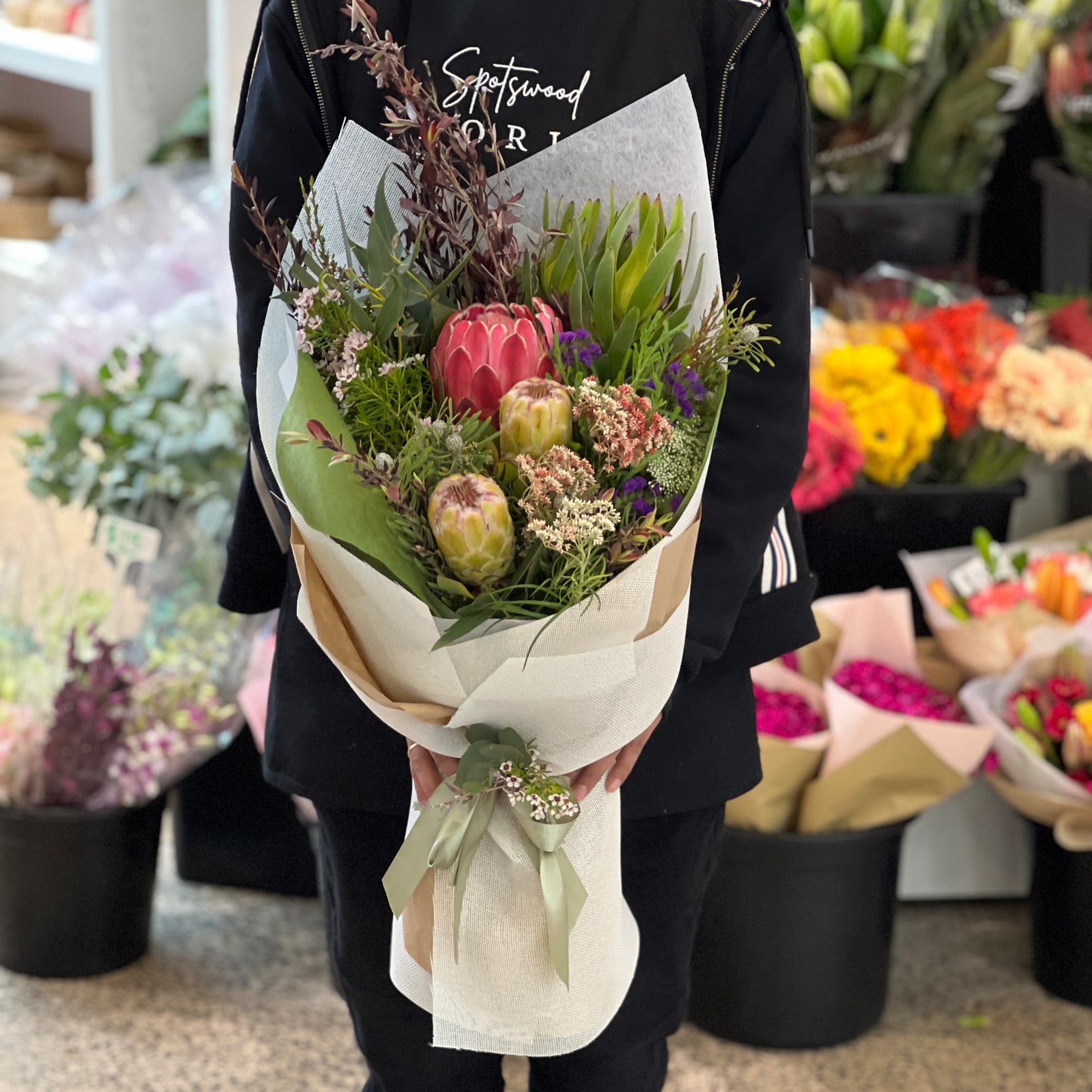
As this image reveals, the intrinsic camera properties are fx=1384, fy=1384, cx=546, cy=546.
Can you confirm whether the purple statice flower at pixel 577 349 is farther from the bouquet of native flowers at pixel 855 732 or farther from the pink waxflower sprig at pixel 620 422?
the bouquet of native flowers at pixel 855 732

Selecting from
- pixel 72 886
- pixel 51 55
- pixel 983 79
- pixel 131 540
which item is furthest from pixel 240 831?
pixel 51 55

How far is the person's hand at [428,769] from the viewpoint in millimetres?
1030

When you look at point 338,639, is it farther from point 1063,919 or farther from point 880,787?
point 1063,919

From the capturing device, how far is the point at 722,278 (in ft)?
3.76

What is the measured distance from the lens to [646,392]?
0.91 metres

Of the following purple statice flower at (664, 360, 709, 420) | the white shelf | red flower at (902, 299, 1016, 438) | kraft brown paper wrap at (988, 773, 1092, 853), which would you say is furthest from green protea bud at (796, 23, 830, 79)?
the white shelf

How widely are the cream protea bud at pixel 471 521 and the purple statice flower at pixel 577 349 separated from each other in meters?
0.11

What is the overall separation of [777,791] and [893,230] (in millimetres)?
1158

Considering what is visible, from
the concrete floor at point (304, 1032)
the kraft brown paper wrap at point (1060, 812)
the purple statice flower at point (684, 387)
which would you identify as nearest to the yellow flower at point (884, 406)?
the kraft brown paper wrap at point (1060, 812)

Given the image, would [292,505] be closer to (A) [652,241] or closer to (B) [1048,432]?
(A) [652,241]

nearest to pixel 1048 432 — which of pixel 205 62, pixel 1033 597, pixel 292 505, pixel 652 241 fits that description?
pixel 1033 597

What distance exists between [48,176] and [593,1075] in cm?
468

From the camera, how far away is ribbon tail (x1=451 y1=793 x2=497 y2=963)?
3.16 feet

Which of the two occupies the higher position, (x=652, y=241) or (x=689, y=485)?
(x=652, y=241)
